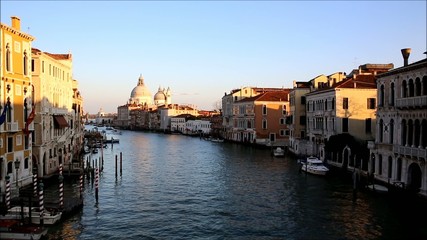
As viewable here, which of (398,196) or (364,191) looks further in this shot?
(364,191)

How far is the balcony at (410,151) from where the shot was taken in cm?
1683

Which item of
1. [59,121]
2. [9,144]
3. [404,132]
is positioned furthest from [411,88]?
[59,121]

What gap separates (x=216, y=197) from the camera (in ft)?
66.3

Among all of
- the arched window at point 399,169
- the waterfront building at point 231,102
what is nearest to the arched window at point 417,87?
the arched window at point 399,169

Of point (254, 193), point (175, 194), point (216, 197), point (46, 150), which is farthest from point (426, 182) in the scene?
point (46, 150)

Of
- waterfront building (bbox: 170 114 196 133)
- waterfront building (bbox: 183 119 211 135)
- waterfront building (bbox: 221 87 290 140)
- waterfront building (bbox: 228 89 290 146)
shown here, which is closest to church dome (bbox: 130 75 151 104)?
waterfront building (bbox: 170 114 196 133)

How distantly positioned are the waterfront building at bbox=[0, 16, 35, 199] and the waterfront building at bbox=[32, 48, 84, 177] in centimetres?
147

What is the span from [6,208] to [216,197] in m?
9.15

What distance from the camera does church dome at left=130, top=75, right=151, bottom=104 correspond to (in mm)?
156875

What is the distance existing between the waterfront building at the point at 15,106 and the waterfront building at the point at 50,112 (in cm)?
147

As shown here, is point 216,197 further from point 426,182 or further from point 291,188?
point 426,182

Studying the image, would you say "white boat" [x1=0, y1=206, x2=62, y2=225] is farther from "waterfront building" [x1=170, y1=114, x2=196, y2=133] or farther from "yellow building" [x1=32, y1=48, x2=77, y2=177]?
"waterfront building" [x1=170, y1=114, x2=196, y2=133]

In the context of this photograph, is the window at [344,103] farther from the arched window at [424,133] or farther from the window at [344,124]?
the arched window at [424,133]

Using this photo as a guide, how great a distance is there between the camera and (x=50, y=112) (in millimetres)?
23266
